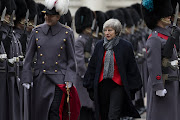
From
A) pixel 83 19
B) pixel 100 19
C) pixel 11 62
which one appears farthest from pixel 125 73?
pixel 100 19

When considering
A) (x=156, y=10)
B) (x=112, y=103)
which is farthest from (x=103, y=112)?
(x=156, y=10)

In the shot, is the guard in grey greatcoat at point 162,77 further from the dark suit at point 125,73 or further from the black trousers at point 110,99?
the black trousers at point 110,99

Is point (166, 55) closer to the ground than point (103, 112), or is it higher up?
higher up

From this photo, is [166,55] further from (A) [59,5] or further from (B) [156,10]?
(A) [59,5]

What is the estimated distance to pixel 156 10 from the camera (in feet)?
26.8

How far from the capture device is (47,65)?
774 cm

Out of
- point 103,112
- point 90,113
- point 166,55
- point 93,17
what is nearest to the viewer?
point 166,55

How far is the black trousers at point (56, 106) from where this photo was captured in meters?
7.66

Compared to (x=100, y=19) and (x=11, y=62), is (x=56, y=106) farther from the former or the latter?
(x=100, y=19)

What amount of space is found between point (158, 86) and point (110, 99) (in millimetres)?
729

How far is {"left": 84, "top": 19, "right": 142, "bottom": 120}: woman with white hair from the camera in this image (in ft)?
26.4

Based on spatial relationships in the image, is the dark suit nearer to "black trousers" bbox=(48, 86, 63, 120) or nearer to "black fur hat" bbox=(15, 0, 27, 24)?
"black trousers" bbox=(48, 86, 63, 120)

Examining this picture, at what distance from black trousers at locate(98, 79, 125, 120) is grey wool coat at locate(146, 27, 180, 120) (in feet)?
1.28

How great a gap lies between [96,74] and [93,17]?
3.90m
